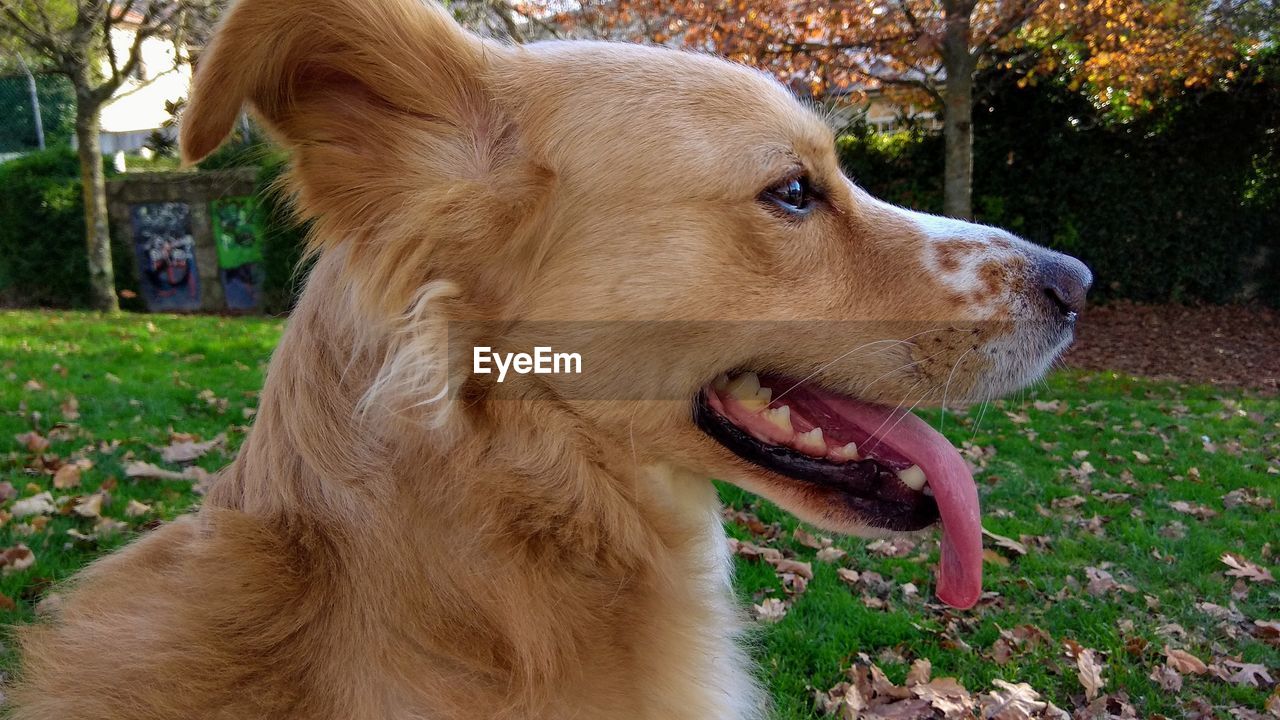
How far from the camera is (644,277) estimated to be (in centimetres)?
207

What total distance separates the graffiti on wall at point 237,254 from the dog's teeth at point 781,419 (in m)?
17.5

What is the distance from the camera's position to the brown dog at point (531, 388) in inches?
68.4

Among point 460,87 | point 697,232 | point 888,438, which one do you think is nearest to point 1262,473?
point 888,438

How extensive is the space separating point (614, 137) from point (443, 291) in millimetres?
612

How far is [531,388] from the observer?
6.64 ft

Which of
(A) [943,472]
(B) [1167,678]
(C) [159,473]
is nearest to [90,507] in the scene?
(C) [159,473]

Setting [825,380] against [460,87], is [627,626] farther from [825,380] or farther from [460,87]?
[460,87]

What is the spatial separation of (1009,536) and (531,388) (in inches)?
178

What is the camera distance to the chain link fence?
23.8 m

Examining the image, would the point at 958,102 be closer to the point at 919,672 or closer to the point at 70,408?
the point at 919,672

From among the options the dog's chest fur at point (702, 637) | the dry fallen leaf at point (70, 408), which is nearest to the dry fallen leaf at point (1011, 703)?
the dog's chest fur at point (702, 637)

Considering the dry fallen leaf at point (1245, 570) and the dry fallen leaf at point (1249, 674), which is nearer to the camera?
the dry fallen leaf at point (1249, 674)

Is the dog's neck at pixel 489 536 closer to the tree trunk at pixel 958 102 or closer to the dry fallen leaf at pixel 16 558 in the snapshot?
the dry fallen leaf at pixel 16 558

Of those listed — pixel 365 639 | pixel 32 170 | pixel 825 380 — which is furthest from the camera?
pixel 32 170
